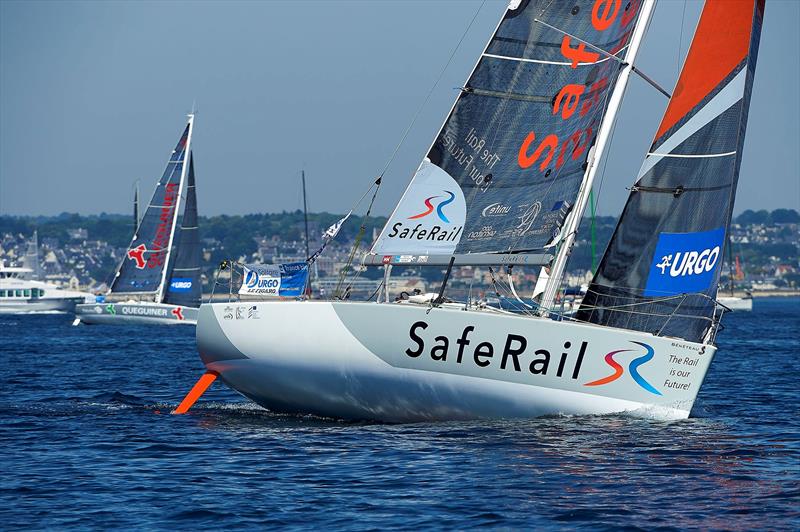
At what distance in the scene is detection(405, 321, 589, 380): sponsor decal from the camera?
44.9 ft

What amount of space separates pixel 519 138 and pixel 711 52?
2.52 metres

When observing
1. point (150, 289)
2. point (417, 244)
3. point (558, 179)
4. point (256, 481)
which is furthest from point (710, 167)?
point (150, 289)

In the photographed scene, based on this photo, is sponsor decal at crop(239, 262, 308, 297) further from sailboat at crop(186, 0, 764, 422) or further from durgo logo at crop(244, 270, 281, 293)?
sailboat at crop(186, 0, 764, 422)

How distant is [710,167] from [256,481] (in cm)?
679

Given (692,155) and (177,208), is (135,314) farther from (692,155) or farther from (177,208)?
(692,155)

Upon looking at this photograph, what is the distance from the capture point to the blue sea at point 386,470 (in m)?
9.86

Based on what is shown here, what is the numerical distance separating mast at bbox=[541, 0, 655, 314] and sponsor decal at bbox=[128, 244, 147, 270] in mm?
40981

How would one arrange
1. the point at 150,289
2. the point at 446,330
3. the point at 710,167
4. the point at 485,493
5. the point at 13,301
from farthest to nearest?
the point at 13,301 → the point at 150,289 → the point at 710,167 → the point at 446,330 → the point at 485,493

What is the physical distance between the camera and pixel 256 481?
444 inches

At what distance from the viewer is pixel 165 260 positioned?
54156mm

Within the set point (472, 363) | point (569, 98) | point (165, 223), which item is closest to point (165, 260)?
point (165, 223)

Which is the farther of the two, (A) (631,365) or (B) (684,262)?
(B) (684,262)

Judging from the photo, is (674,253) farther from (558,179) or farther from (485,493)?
(485,493)

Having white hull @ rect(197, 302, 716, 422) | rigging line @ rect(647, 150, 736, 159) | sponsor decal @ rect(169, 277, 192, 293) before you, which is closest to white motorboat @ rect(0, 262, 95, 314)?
sponsor decal @ rect(169, 277, 192, 293)
